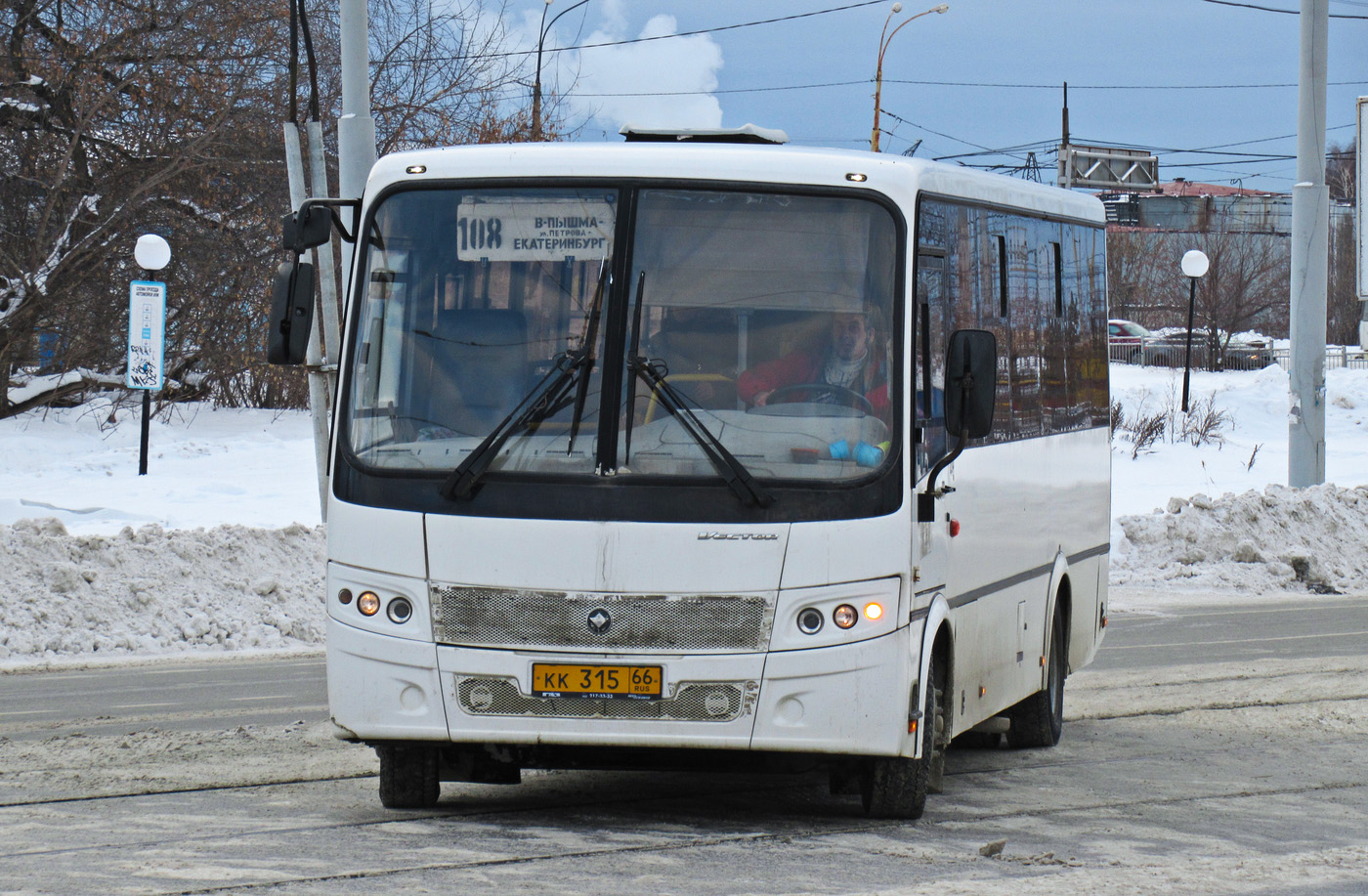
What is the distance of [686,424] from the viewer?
688 centimetres

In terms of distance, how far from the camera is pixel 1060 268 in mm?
10203

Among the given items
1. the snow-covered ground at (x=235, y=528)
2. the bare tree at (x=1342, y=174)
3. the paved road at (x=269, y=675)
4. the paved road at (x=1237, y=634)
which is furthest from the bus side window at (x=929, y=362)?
the bare tree at (x=1342, y=174)

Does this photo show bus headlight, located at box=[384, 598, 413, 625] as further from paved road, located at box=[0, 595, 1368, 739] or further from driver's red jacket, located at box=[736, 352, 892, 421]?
paved road, located at box=[0, 595, 1368, 739]

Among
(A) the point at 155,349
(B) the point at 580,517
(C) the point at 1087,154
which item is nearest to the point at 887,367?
(B) the point at 580,517

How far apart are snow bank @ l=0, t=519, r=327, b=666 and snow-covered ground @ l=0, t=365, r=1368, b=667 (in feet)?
0.05

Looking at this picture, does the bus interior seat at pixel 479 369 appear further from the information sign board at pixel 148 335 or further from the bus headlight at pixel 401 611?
the information sign board at pixel 148 335

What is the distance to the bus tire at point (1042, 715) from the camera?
977cm

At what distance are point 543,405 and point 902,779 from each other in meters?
1.95

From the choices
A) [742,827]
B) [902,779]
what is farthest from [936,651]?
[742,827]

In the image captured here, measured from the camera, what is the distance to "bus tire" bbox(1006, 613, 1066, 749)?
32.0 ft

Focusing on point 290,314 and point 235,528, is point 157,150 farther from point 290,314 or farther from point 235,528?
point 290,314

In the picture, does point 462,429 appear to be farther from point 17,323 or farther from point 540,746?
point 17,323

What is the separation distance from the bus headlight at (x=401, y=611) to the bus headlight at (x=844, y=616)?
60.4 inches

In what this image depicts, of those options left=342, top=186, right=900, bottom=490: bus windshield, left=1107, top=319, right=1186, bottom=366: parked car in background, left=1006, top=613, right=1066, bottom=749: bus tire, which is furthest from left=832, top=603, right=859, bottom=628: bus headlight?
left=1107, top=319, right=1186, bottom=366: parked car in background
